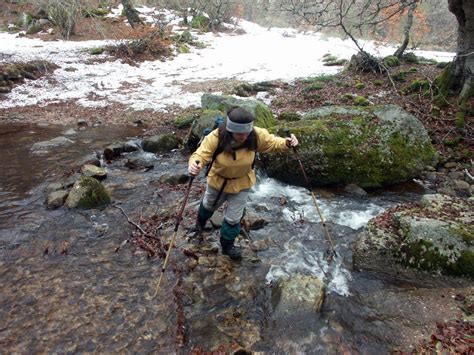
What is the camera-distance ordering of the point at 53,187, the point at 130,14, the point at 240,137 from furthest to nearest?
1. the point at 130,14
2. the point at 53,187
3. the point at 240,137

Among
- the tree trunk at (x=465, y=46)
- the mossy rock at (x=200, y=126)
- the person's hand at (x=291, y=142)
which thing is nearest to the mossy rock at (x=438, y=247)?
the person's hand at (x=291, y=142)

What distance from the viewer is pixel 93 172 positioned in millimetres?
8703

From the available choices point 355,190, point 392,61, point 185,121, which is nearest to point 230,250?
point 355,190

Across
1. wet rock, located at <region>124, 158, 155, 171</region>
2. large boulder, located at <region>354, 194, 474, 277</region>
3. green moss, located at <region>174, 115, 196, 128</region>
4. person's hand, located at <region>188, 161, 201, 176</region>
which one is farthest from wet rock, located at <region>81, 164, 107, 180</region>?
large boulder, located at <region>354, 194, 474, 277</region>

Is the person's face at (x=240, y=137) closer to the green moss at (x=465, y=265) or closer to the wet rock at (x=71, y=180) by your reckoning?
the green moss at (x=465, y=265)

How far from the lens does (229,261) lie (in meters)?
5.89

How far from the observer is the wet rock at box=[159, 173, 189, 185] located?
8.53 meters

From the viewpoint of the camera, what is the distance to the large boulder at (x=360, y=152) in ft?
27.5

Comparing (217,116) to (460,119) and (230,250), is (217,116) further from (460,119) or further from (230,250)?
(460,119)

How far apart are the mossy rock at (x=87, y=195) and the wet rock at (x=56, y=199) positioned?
5.0 inches

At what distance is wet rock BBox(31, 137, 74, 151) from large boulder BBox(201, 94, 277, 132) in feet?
15.0

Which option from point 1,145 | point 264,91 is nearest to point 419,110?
point 264,91

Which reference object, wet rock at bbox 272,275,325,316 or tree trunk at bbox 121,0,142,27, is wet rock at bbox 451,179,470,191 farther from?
tree trunk at bbox 121,0,142,27

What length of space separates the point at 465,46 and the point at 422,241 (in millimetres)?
8527
